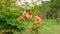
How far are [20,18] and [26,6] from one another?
0.82m

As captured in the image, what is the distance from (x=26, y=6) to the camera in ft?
16.5

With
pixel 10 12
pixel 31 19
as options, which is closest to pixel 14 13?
pixel 10 12

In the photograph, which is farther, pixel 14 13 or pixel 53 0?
pixel 53 0

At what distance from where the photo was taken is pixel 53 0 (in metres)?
18.8

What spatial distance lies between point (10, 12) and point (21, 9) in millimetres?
459

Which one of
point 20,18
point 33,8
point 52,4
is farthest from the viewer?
point 52,4

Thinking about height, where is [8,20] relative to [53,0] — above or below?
above

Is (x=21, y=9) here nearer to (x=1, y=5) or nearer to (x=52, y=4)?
(x=1, y=5)

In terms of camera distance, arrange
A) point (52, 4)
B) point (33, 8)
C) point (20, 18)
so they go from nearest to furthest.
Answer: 1. point (20, 18)
2. point (33, 8)
3. point (52, 4)

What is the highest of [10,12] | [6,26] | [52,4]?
[10,12]

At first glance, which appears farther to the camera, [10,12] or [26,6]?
[26,6]

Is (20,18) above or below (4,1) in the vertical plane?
below

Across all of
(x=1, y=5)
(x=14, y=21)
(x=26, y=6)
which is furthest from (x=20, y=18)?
(x=26, y=6)

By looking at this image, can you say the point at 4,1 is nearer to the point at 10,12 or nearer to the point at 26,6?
the point at 10,12
